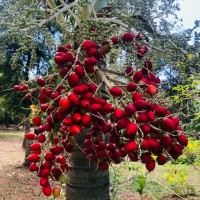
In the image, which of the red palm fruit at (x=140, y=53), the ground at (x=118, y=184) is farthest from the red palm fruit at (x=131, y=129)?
the ground at (x=118, y=184)

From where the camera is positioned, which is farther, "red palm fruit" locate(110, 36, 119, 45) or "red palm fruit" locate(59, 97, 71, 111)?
"red palm fruit" locate(110, 36, 119, 45)

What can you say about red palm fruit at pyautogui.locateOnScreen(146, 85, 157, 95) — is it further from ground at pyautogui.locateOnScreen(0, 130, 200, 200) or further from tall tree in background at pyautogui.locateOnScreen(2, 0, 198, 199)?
ground at pyautogui.locateOnScreen(0, 130, 200, 200)

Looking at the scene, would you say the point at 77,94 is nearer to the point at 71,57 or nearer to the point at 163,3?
the point at 71,57

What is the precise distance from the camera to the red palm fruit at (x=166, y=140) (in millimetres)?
1002

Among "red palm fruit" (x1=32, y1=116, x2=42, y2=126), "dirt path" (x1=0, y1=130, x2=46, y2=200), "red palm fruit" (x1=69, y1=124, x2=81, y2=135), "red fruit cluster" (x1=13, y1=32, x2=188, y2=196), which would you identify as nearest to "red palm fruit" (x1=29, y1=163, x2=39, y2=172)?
"red fruit cluster" (x1=13, y1=32, x2=188, y2=196)

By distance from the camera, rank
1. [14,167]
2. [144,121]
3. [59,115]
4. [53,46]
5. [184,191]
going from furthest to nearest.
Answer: [14,167] → [184,191] → [53,46] → [59,115] → [144,121]

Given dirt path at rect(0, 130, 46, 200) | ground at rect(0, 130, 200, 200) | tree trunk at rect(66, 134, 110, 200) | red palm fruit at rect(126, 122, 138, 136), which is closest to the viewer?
red palm fruit at rect(126, 122, 138, 136)

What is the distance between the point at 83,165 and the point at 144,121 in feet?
2.47

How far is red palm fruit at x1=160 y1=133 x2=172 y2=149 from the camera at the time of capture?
1.00 meters

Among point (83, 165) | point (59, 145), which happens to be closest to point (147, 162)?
point (59, 145)

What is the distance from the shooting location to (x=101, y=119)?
3.67ft

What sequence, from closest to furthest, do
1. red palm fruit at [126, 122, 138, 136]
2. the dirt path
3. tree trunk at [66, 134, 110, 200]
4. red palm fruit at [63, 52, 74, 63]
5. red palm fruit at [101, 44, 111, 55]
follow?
red palm fruit at [126, 122, 138, 136] → red palm fruit at [63, 52, 74, 63] → red palm fruit at [101, 44, 111, 55] → tree trunk at [66, 134, 110, 200] → the dirt path

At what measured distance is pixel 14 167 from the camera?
29.3ft

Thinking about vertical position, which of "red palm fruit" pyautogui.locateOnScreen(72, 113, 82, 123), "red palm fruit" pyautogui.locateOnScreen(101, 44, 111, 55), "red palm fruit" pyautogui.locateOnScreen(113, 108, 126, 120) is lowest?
"red palm fruit" pyautogui.locateOnScreen(72, 113, 82, 123)
